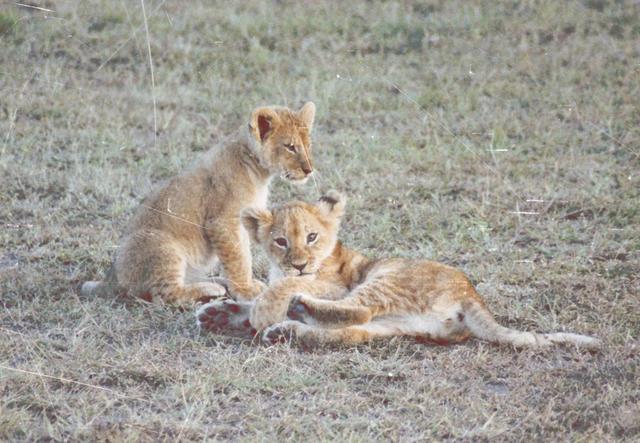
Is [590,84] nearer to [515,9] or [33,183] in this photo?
[515,9]

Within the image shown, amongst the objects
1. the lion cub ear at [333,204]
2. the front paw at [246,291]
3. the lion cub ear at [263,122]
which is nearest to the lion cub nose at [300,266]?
the lion cub ear at [333,204]

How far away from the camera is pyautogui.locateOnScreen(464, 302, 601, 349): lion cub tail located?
4.43 meters

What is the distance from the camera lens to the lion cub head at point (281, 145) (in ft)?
18.2

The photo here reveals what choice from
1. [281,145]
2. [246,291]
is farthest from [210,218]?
[281,145]

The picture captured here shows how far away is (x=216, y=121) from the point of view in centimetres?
842

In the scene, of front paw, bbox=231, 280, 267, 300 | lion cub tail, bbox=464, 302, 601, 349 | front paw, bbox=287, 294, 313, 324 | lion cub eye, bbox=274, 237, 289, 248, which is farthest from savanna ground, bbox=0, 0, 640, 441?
lion cub eye, bbox=274, 237, 289, 248

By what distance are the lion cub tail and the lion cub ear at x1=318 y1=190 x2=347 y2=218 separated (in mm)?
891

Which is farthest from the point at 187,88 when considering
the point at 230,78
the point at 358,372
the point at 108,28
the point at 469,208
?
the point at 358,372

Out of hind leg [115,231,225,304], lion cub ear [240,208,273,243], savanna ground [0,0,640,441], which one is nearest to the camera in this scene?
savanna ground [0,0,640,441]

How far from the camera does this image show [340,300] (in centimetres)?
462

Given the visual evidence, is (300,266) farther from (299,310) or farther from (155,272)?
(155,272)

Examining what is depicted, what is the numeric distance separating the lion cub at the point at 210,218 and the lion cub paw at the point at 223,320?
15.1 inches

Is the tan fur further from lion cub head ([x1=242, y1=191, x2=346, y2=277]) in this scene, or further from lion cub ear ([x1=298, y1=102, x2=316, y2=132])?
lion cub ear ([x1=298, y1=102, x2=316, y2=132])

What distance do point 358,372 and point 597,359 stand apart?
1002mm
